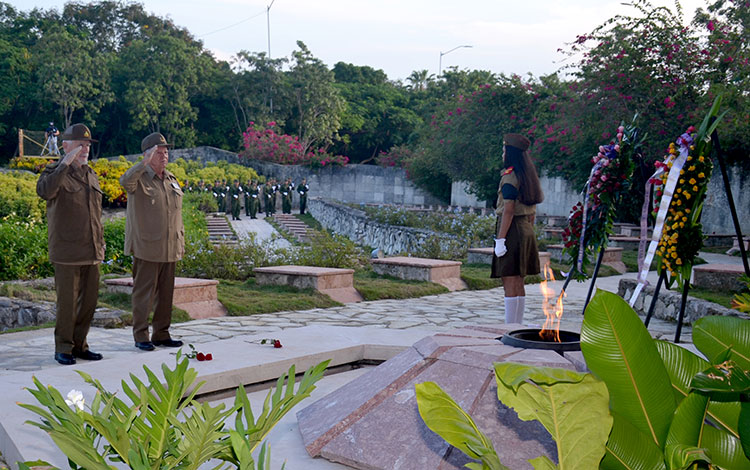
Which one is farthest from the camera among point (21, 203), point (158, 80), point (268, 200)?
point (158, 80)

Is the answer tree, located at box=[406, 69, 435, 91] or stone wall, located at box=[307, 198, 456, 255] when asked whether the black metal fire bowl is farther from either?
tree, located at box=[406, 69, 435, 91]

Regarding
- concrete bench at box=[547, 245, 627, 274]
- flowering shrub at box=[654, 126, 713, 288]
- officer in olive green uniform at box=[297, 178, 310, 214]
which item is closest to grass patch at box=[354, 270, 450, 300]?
concrete bench at box=[547, 245, 627, 274]

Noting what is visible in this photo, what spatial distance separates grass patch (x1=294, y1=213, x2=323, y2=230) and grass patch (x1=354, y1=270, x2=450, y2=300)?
1479cm

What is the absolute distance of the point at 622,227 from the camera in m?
17.3

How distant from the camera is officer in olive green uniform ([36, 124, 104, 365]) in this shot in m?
5.11

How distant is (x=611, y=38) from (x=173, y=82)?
27.0 metres

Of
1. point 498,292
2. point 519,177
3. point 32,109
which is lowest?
point 498,292

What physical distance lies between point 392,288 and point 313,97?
104ft

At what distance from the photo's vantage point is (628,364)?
2031 mm

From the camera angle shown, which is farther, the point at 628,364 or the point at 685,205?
the point at 685,205

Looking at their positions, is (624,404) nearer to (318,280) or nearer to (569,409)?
(569,409)

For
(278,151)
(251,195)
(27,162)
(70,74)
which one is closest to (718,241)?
(251,195)

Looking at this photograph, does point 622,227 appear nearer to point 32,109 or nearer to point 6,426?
point 6,426

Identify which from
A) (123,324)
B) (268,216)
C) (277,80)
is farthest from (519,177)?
(277,80)
